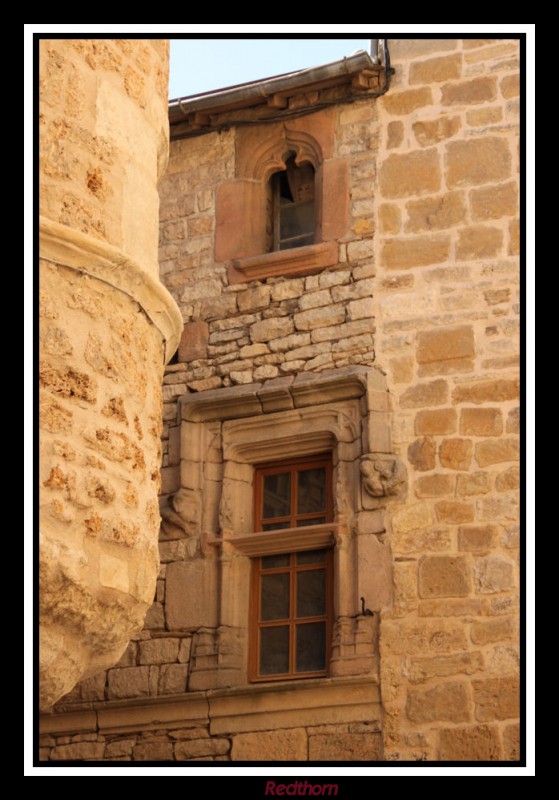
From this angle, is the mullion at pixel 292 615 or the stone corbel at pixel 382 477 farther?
the mullion at pixel 292 615

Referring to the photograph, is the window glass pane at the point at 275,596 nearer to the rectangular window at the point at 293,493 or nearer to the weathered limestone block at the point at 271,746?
the rectangular window at the point at 293,493

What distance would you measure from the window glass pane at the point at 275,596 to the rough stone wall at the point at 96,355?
357cm

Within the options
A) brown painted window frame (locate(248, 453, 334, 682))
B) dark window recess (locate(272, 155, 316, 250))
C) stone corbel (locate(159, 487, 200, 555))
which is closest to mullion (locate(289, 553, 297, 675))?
brown painted window frame (locate(248, 453, 334, 682))

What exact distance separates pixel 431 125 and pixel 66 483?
5.26m

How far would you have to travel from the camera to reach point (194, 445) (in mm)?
9539

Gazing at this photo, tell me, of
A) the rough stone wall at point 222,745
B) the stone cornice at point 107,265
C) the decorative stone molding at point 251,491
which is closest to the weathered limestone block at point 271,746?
the rough stone wall at point 222,745

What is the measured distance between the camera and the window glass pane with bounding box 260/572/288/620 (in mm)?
9203

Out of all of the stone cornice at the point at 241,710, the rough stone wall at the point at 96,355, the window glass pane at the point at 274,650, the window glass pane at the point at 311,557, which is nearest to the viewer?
the rough stone wall at the point at 96,355

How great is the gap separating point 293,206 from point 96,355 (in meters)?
5.06

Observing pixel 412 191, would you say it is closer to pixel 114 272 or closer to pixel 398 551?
pixel 398 551

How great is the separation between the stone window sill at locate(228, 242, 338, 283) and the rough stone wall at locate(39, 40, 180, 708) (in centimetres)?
375

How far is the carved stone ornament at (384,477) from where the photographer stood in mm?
8844

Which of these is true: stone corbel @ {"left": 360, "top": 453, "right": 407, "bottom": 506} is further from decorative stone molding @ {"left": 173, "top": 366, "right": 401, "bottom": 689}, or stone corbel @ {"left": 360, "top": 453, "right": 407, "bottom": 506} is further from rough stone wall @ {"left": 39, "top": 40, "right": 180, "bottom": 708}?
rough stone wall @ {"left": 39, "top": 40, "right": 180, "bottom": 708}

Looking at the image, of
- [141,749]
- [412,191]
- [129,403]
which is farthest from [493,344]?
[129,403]
